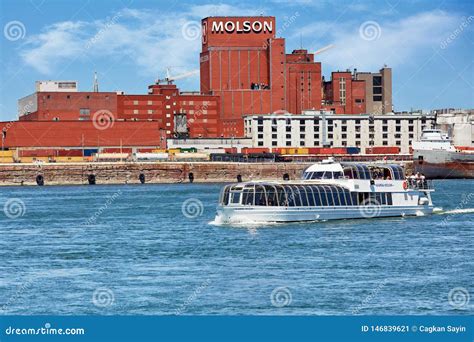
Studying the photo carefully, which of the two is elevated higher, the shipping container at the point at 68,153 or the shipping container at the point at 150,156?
the shipping container at the point at 68,153

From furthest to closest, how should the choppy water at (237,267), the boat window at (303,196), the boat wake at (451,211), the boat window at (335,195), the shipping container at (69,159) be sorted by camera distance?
1. the shipping container at (69,159)
2. the boat wake at (451,211)
3. the boat window at (335,195)
4. the boat window at (303,196)
5. the choppy water at (237,267)

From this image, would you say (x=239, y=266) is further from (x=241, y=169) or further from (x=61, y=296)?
(x=241, y=169)

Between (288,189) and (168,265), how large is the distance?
19511 millimetres

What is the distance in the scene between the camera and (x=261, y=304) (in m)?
35.1

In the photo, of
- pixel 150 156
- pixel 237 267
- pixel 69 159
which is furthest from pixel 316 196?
pixel 150 156
